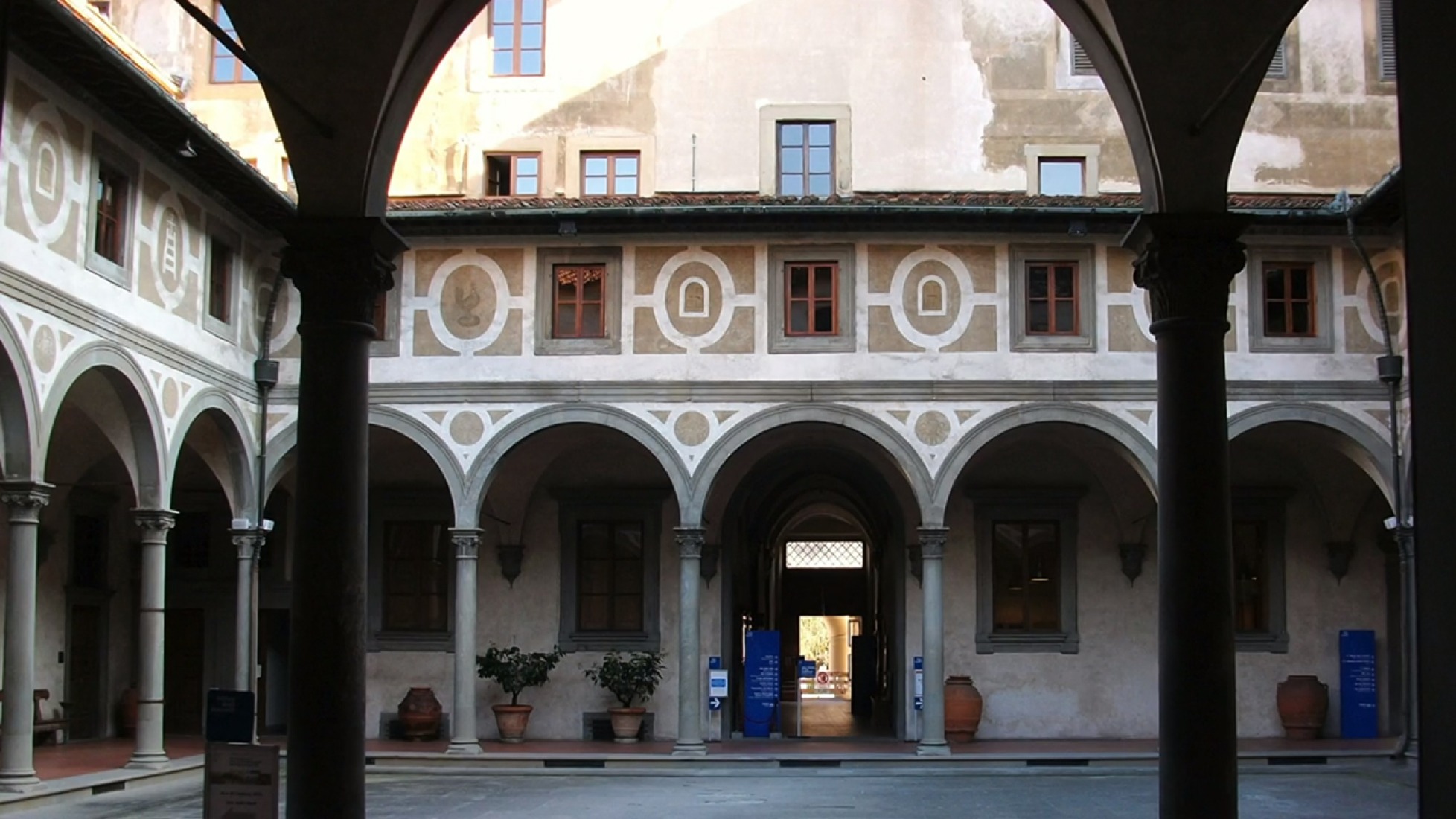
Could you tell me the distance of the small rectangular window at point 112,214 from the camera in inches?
724

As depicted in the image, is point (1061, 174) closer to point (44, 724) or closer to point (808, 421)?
point (808, 421)

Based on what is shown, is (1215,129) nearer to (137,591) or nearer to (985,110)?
(985,110)

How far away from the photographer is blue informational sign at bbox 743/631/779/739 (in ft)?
79.5

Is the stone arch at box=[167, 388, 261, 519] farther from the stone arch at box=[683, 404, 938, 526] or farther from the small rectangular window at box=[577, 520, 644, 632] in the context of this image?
the stone arch at box=[683, 404, 938, 526]

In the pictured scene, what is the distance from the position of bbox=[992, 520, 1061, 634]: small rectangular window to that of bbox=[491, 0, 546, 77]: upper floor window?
9.97 meters

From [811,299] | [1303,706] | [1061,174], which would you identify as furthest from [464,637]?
[1303,706]

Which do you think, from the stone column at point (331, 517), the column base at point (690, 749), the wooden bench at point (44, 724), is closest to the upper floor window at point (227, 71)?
the wooden bench at point (44, 724)

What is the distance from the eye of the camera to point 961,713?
23.5m

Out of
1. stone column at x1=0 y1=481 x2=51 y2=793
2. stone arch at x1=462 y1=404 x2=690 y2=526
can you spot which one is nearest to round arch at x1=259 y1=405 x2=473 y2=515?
stone arch at x1=462 y1=404 x2=690 y2=526

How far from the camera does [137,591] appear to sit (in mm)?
25766

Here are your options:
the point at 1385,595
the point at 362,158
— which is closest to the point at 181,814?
the point at 362,158

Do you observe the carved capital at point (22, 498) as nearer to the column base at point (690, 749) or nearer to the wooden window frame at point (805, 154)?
the column base at point (690, 749)

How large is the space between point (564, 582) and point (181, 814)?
30.2 feet

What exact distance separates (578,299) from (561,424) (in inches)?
70.3
